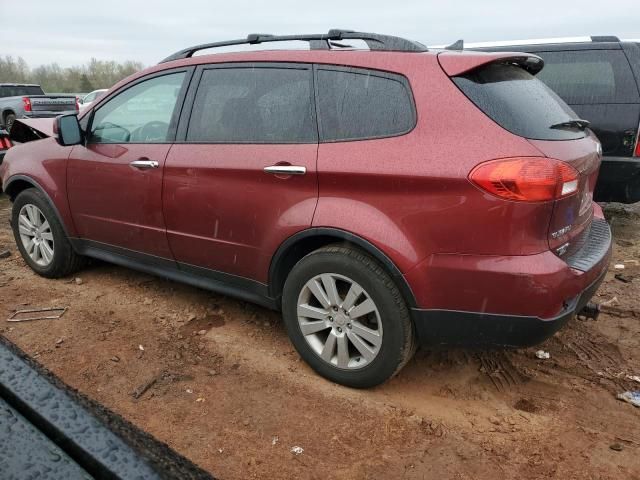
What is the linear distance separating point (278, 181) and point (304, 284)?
556 millimetres

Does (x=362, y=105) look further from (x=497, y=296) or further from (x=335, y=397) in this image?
(x=335, y=397)

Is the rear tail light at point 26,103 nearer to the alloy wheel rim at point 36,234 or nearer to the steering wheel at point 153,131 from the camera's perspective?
the alloy wheel rim at point 36,234

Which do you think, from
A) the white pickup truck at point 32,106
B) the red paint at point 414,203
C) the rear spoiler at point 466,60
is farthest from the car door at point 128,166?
the white pickup truck at point 32,106

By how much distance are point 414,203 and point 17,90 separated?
731 inches

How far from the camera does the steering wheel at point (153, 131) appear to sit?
Result: 3209 millimetres

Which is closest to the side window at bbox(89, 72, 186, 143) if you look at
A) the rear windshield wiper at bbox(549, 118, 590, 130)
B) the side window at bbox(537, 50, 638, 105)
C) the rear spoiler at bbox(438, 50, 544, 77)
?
the rear spoiler at bbox(438, 50, 544, 77)

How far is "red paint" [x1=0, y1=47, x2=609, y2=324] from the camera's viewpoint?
6.98ft

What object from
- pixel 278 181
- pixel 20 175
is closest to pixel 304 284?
pixel 278 181

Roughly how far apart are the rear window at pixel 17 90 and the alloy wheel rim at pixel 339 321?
17.3 m

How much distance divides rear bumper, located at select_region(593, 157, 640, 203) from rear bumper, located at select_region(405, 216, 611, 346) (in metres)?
2.75

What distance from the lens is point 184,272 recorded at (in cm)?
334

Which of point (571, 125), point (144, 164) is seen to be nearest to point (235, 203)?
point (144, 164)

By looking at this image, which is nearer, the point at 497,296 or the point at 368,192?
the point at 497,296

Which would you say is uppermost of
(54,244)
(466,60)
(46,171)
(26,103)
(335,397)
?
(466,60)
